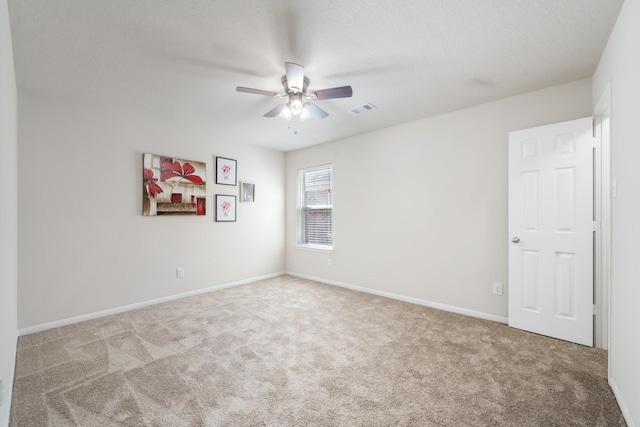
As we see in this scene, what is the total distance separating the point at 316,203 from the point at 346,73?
2841mm

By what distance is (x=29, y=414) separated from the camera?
1649 mm

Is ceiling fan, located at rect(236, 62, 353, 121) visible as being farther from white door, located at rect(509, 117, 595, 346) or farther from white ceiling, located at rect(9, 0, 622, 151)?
white door, located at rect(509, 117, 595, 346)

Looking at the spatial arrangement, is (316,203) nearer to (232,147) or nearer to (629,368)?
(232,147)

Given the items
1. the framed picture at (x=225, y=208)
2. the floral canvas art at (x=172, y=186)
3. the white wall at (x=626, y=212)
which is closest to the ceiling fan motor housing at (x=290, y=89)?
the white wall at (x=626, y=212)

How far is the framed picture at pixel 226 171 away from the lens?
4.32m

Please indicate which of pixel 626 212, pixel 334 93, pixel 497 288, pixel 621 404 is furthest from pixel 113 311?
pixel 626 212

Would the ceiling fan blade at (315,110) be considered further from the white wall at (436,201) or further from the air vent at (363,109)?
the white wall at (436,201)

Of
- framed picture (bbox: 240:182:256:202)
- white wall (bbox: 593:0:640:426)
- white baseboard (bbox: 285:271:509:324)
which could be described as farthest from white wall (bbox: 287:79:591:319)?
framed picture (bbox: 240:182:256:202)

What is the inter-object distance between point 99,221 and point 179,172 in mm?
1108

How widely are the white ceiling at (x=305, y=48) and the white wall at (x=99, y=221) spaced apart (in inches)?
15.8

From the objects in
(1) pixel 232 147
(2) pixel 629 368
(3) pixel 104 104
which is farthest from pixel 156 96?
(2) pixel 629 368

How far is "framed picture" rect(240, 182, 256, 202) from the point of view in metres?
4.68

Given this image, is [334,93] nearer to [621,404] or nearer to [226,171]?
[226,171]

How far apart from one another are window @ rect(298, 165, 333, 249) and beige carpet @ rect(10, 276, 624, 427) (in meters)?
1.92
